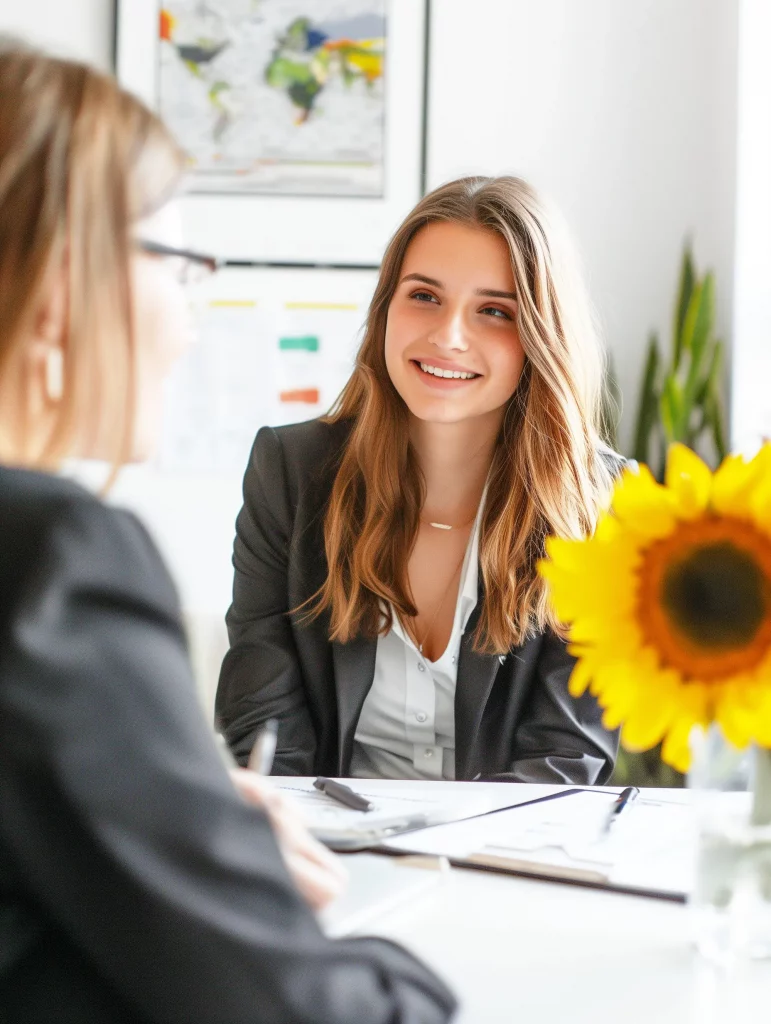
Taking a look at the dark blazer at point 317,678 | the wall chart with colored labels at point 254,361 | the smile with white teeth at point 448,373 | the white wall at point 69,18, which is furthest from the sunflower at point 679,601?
the white wall at point 69,18

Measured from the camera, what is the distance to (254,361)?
117 inches

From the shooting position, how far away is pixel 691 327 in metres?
2.65

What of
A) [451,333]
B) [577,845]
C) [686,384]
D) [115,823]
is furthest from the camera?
[686,384]

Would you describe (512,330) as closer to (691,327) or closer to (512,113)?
(691,327)

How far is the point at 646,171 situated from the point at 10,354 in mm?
2512

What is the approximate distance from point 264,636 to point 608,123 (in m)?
1.77

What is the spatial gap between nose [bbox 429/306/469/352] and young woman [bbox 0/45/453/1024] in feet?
3.58

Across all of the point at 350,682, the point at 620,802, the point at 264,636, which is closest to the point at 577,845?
the point at 620,802

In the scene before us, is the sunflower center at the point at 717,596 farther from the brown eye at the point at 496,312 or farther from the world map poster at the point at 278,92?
the world map poster at the point at 278,92

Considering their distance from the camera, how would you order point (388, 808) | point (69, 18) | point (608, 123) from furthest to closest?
point (69, 18), point (608, 123), point (388, 808)

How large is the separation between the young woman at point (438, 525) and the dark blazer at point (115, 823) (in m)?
1.08

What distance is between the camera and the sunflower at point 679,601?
72 cm

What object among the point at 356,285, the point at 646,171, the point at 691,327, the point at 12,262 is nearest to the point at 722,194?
the point at 646,171

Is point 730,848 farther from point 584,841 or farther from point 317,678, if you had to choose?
point 317,678
